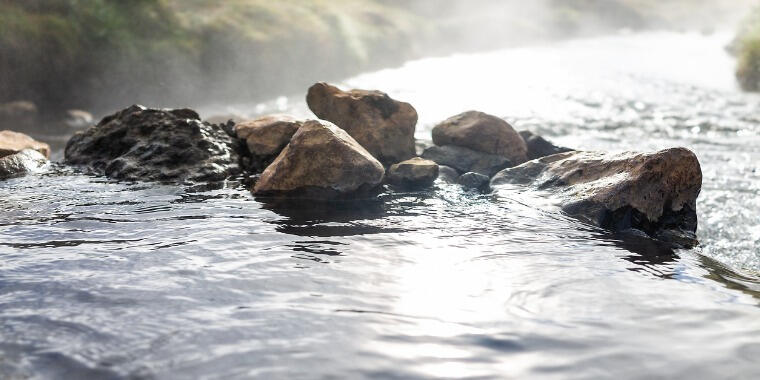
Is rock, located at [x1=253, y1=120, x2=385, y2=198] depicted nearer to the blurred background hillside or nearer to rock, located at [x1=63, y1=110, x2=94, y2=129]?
rock, located at [x1=63, y1=110, x2=94, y2=129]

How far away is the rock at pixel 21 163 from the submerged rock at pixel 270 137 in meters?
4.06

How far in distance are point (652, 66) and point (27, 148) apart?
3619 centimetres

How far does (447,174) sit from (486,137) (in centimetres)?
129

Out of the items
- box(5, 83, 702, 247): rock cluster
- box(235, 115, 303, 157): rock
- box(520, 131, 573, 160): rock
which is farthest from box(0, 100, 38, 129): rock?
box(520, 131, 573, 160): rock

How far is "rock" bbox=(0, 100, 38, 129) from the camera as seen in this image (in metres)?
22.0

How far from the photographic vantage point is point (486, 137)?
1164cm

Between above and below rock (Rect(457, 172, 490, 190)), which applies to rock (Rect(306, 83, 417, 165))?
above

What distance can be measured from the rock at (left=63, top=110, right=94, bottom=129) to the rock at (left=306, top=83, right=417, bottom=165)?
14.7 m

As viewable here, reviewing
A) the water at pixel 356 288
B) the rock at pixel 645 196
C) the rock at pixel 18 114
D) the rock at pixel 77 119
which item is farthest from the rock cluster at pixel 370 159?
the rock at pixel 77 119

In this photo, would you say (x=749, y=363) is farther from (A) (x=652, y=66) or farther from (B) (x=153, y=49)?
(A) (x=652, y=66)

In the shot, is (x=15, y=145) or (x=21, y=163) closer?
(x=21, y=163)

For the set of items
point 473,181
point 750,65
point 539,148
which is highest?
point 750,65

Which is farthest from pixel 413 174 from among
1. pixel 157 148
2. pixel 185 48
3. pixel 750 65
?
pixel 750 65

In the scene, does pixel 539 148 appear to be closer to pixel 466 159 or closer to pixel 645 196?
pixel 466 159
